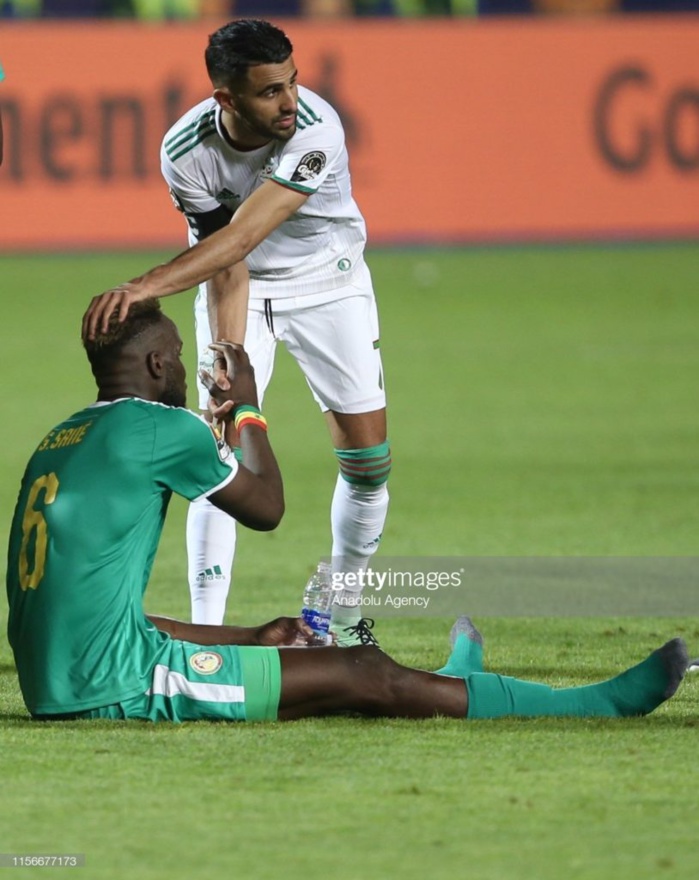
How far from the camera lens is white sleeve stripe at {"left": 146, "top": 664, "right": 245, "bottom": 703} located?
192 inches

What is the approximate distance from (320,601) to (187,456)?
181 cm

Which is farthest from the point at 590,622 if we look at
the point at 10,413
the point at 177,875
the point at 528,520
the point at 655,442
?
the point at 10,413

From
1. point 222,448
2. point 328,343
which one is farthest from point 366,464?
point 222,448

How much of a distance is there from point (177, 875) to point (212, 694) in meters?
1.26

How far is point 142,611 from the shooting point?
4.91 metres

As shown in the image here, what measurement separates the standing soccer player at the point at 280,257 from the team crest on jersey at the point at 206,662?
1.20 m

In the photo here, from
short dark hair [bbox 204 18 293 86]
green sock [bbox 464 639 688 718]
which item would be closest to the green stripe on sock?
short dark hair [bbox 204 18 293 86]

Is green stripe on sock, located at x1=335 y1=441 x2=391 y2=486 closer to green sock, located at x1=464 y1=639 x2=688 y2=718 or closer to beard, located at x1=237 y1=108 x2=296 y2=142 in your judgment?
beard, located at x1=237 y1=108 x2=296 y2=142

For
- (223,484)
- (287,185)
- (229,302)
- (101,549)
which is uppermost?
(287,185)

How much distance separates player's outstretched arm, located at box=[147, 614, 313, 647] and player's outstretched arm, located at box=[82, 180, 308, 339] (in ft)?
3.03

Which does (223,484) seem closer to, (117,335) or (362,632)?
(117,335)

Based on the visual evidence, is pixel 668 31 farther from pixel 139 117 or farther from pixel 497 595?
pixel 497 595

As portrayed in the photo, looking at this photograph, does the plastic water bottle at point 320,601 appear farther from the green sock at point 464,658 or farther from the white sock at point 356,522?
the green sock at point 464,658

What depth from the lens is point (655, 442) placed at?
11.5m
